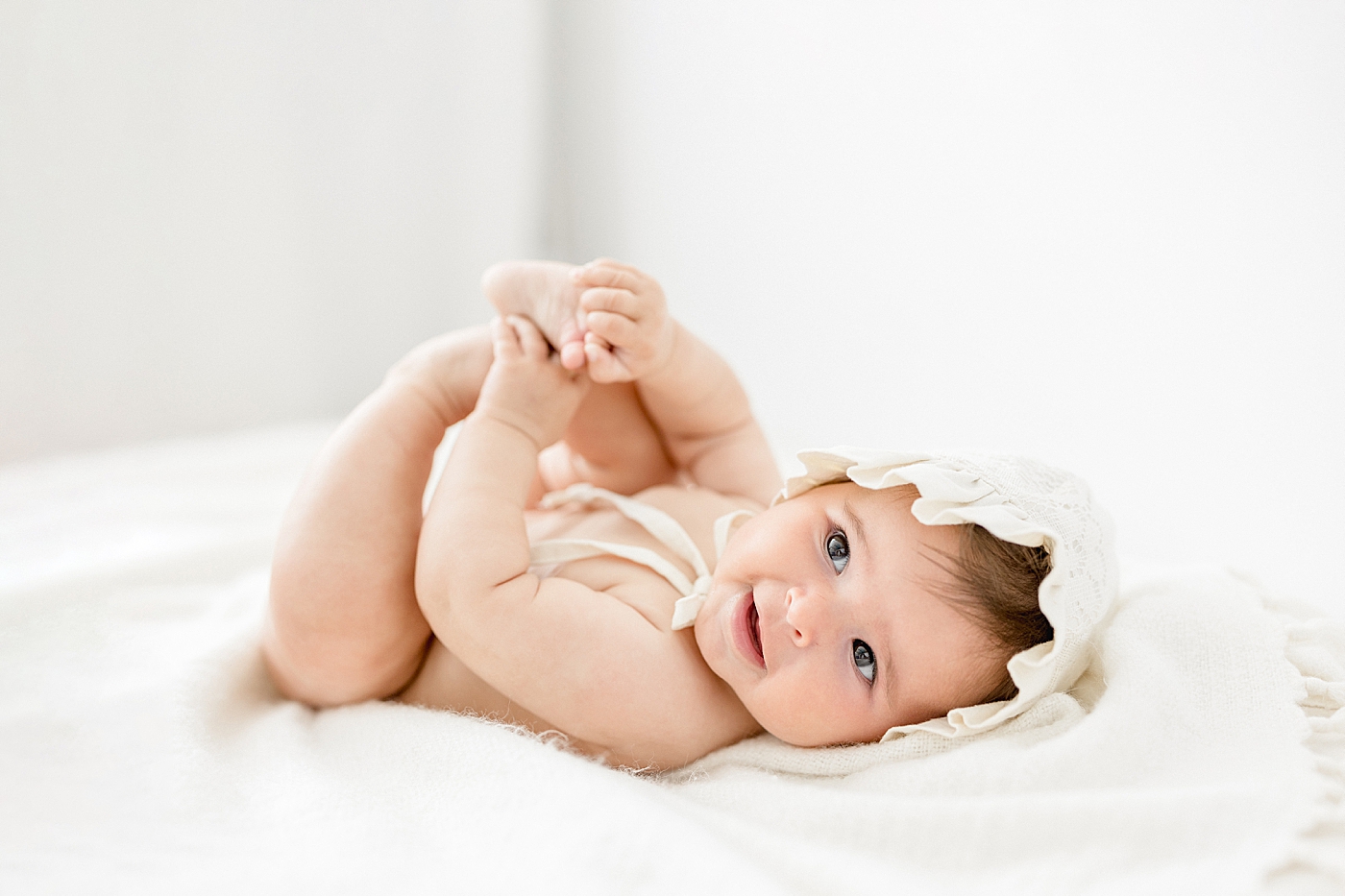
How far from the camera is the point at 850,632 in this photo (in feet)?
2.69

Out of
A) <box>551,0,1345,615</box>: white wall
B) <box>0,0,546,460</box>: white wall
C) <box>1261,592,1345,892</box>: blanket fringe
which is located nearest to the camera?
<box>1261,592,1345,892</box>: blanket fringe

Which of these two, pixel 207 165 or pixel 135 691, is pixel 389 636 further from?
pixel 207 165

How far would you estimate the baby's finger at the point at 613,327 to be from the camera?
0.95 metres

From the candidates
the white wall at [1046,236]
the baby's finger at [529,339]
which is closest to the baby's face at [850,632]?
the baby's finger at [529,339]

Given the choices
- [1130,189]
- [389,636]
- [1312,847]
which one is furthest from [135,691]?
[1130,189]

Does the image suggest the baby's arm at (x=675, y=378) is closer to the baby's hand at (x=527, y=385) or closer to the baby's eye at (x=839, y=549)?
the baby's hand at (x=527, y=385)

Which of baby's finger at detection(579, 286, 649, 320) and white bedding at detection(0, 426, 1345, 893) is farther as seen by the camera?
baby's finger at detection(579, 286, 649, 320)

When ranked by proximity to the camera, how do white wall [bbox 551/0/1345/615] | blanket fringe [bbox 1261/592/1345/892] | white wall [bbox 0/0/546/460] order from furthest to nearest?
white wall [bbox 0/0/546/460]
white wall [bbox 551/0/1345/615]
blanket fringe [bbox 1261/592/1345/892]

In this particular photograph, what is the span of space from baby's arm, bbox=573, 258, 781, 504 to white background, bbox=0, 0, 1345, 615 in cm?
58

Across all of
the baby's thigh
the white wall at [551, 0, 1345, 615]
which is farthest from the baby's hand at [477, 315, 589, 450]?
the white wall at [551, 0, 1345, 615]

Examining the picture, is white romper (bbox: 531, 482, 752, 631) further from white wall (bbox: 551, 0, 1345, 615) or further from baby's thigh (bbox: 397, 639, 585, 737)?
white wall (bbox: 551, 0, 1345, 615)

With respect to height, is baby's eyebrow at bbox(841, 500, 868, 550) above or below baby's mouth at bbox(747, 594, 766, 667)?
above

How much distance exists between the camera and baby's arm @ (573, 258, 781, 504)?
3.17 feet

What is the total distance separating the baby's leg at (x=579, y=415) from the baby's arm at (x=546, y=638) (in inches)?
6.5
